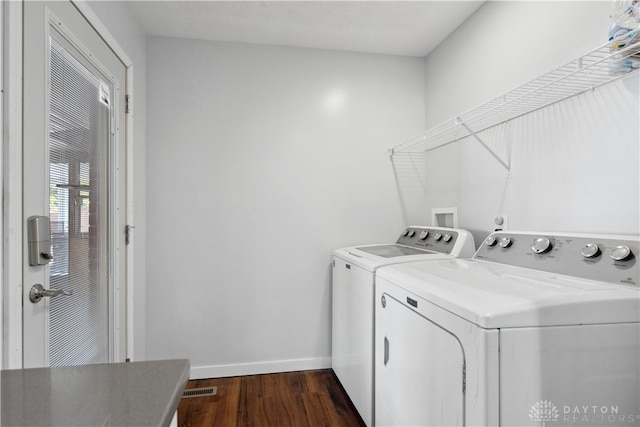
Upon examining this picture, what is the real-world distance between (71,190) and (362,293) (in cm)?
142

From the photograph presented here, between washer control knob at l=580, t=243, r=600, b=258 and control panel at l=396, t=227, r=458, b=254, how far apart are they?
2.41 feet

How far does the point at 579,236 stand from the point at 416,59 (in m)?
1.93

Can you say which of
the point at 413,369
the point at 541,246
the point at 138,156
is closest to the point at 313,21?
the point at 138,156

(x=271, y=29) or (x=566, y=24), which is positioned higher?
(x=271, y=29)

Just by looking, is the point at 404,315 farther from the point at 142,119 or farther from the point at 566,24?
the point at 142,119

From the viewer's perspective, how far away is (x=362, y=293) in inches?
70.5

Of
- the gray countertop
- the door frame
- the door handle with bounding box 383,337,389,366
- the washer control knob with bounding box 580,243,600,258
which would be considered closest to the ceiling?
the door frame

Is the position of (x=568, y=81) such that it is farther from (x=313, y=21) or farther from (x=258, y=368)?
(x=258, y=368)

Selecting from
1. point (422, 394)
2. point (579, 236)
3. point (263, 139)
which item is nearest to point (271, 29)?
point (263, 139)

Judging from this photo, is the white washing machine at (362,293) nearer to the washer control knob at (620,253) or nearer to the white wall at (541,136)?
the white wall at (541,136)

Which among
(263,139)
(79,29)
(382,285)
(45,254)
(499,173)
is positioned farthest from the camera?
(263,139)

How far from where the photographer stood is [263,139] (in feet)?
7.98

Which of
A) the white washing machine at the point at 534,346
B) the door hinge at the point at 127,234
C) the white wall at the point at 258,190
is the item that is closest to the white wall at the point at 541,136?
the white washing machine at the point at 534,346

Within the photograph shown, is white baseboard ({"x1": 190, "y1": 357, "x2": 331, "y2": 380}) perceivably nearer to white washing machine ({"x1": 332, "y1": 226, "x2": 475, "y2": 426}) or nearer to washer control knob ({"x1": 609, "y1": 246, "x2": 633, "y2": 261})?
white washing machine ({"x1": 332, "y1": 226, "x2": 475, "y2": 426})
